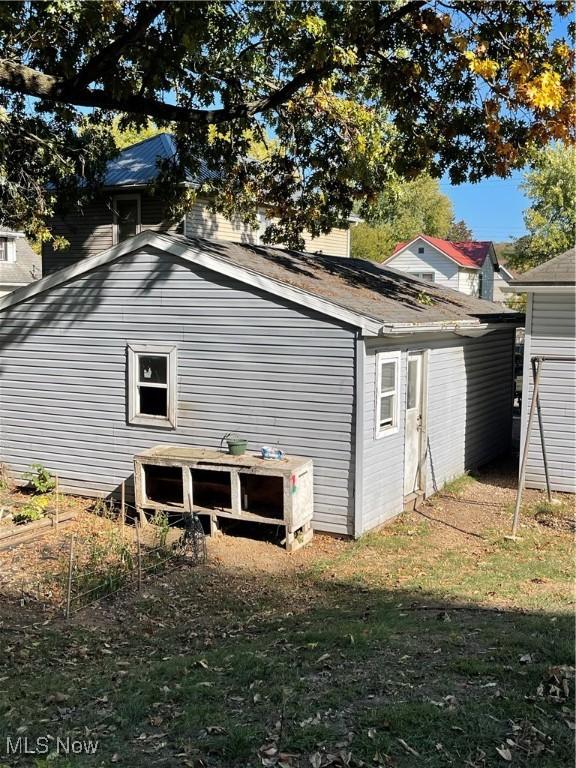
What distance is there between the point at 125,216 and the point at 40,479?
9.03m

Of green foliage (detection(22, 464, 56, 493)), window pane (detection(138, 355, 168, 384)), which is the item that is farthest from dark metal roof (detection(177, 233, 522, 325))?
green foliage (detection(22, 464, 56, 493))

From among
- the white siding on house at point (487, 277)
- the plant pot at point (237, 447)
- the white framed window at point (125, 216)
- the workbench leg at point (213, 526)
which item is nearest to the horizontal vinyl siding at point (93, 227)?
the white framed window at point (125, 216)

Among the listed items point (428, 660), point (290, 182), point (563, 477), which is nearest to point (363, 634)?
point (428, 660)

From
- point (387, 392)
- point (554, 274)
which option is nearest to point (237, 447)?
point (387, 392)

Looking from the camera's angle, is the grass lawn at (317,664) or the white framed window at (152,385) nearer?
the grass lawn at (317,664)

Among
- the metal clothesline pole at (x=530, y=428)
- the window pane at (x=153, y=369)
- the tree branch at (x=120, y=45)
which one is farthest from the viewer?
the window pane at (x=153, y=369)

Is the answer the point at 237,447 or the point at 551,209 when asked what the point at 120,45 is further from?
the point at 551,209

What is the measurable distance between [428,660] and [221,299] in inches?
267

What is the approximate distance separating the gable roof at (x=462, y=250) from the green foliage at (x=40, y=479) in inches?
1505

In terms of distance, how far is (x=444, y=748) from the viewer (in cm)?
430

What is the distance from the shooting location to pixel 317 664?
5805mm

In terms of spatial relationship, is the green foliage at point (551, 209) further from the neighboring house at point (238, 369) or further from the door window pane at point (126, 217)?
the neighboring house at point (238, 369)

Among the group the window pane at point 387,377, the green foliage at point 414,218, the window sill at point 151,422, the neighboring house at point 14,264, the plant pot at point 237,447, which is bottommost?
the plant pot at point 237,447

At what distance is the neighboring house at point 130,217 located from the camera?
18.7 metres
